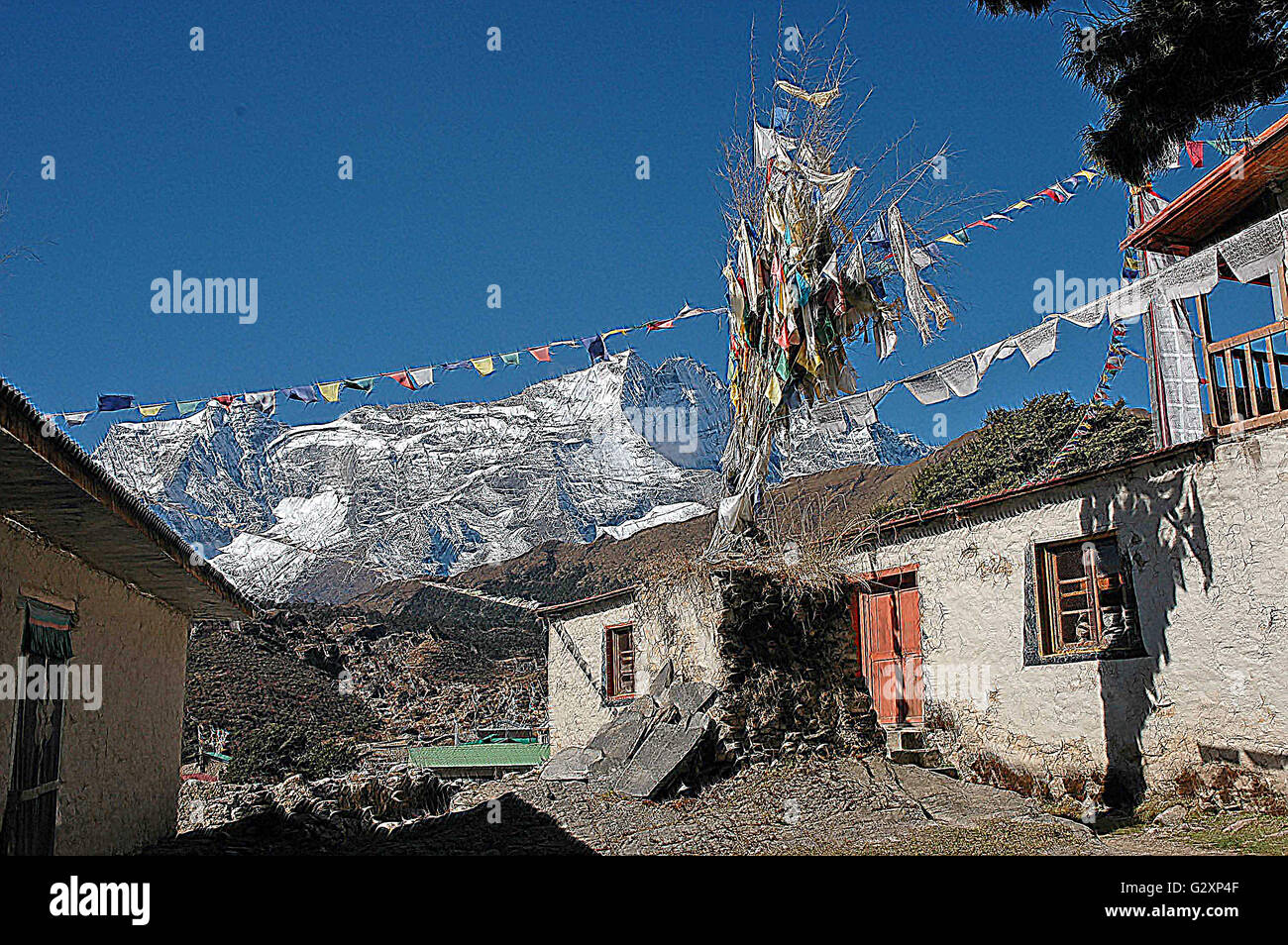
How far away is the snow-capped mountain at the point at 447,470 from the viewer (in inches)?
5930

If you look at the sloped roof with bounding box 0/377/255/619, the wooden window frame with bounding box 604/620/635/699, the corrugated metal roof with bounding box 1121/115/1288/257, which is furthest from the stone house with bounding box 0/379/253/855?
the corrugated metal roof with bounding box 1121/115/1288/257

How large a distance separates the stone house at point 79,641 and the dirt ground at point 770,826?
1.29 metres

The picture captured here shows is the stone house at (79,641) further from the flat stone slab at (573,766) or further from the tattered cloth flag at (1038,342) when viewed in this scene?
the tattered cloth flag at (1038,342)

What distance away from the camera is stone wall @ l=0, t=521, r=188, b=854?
248 inches

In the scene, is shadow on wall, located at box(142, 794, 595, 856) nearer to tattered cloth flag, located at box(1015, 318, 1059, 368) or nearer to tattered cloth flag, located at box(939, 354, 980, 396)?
tattered cloth flag, located at box(939, 354, 980, 396)

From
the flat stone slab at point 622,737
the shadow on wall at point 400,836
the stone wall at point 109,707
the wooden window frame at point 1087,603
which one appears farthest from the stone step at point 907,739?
the stone wall at point 109,707

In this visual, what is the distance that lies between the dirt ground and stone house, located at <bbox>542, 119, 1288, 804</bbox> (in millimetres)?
749

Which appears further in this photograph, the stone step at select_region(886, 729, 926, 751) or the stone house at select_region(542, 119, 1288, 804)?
the stone step at select_region(886, 729, 926, 751)

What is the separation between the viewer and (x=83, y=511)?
6078 mm

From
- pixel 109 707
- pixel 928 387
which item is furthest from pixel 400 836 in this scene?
pixel 928 387

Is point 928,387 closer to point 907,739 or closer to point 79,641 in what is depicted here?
point 907,739

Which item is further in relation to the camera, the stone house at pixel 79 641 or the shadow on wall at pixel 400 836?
the shadow on wall at pixel 400 836
